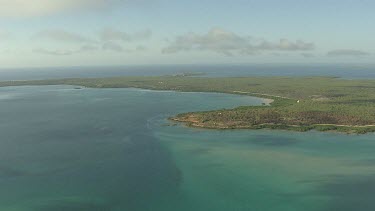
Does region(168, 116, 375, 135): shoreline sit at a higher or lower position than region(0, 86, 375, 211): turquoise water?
higher

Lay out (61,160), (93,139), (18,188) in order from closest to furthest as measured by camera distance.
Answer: (18,188) → (61,160) → (93,139)

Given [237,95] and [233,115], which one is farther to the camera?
[237,95]

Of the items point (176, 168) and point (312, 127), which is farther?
point (312, 127)

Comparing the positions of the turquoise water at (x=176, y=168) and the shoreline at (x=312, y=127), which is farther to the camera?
the shoreline at (x=312, y=127)

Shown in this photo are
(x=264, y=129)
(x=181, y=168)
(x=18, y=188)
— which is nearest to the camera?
(x=18, y=188)

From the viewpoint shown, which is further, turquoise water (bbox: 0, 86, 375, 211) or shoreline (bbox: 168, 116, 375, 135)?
shoreline (bbox: 168, 116, 375, 135)

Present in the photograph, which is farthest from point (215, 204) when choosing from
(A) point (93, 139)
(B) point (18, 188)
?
(A) point (93, 139)

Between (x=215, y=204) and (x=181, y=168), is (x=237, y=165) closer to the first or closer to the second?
(x=181, y=168)

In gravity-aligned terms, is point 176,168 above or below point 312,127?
below
